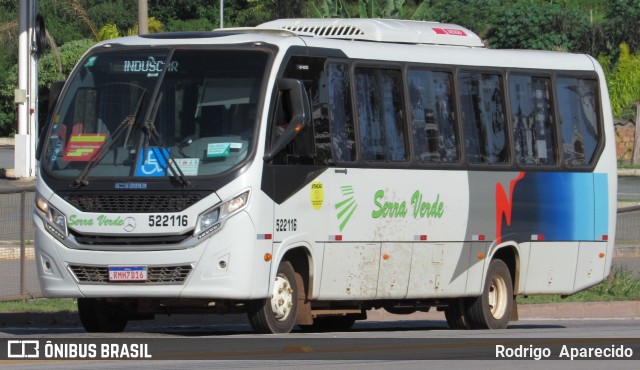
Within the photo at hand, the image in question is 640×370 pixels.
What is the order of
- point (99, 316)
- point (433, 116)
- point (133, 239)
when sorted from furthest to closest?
point (433, 116) → point (99, 316) → point (133, 239)

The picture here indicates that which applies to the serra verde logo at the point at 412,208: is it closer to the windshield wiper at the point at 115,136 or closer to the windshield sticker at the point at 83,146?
the windshield wiper at the point at 115,136

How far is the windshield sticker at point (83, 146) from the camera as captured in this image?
14859 millimetres

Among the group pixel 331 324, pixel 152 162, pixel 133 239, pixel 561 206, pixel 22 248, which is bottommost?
pixel 331 324

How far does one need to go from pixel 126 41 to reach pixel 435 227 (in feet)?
12.9

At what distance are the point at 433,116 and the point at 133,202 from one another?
4.21 meters

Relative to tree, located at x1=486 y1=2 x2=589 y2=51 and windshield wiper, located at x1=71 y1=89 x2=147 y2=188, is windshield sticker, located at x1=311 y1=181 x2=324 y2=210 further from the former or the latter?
tree, located at x1=486 y1=2 x2=589 y2=51

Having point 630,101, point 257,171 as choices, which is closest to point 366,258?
point 257,171

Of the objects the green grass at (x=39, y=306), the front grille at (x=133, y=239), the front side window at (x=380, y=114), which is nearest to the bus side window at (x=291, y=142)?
the front side window at (x=380, y=114)

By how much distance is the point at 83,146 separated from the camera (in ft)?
49.0

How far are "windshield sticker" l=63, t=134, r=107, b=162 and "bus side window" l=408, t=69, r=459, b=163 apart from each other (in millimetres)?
3688

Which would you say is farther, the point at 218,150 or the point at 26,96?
the point at 26,96

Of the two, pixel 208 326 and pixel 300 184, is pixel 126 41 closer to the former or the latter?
pixel 300 184

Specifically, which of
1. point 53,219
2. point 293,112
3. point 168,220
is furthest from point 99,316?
point 293,112

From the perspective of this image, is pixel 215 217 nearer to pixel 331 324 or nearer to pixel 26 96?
pixel 331 324
